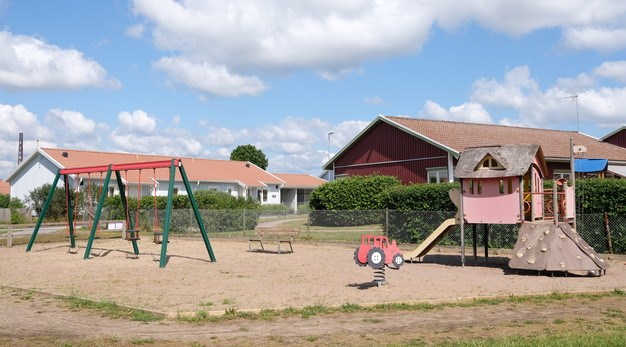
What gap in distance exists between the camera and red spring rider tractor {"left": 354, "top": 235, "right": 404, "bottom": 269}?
43.3 feet

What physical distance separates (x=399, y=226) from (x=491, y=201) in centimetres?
723

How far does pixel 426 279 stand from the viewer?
14.9 metres

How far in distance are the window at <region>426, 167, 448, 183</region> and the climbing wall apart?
16.7m

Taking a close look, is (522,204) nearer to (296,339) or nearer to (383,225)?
(383,225)

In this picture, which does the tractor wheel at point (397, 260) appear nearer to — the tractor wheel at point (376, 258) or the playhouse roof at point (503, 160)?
the tractor wheel at point (376, 258)

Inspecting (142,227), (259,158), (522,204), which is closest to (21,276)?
(522,204)

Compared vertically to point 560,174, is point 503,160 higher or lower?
lower

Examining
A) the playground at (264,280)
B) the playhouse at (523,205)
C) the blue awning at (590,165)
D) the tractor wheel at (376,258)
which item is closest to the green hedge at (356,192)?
the blue awning at (590,165)

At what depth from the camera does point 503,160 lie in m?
17.3

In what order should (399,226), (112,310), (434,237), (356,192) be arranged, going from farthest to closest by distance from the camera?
(356,192) → (399,226) → (434,237) → (112,310)

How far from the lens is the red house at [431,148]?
33469 mm

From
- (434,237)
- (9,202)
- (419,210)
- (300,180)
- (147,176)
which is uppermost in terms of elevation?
(300,180)

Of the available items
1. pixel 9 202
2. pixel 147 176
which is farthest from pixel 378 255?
pixel 9 202

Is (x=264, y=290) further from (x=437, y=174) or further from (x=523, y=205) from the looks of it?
(x=437, y=174)
